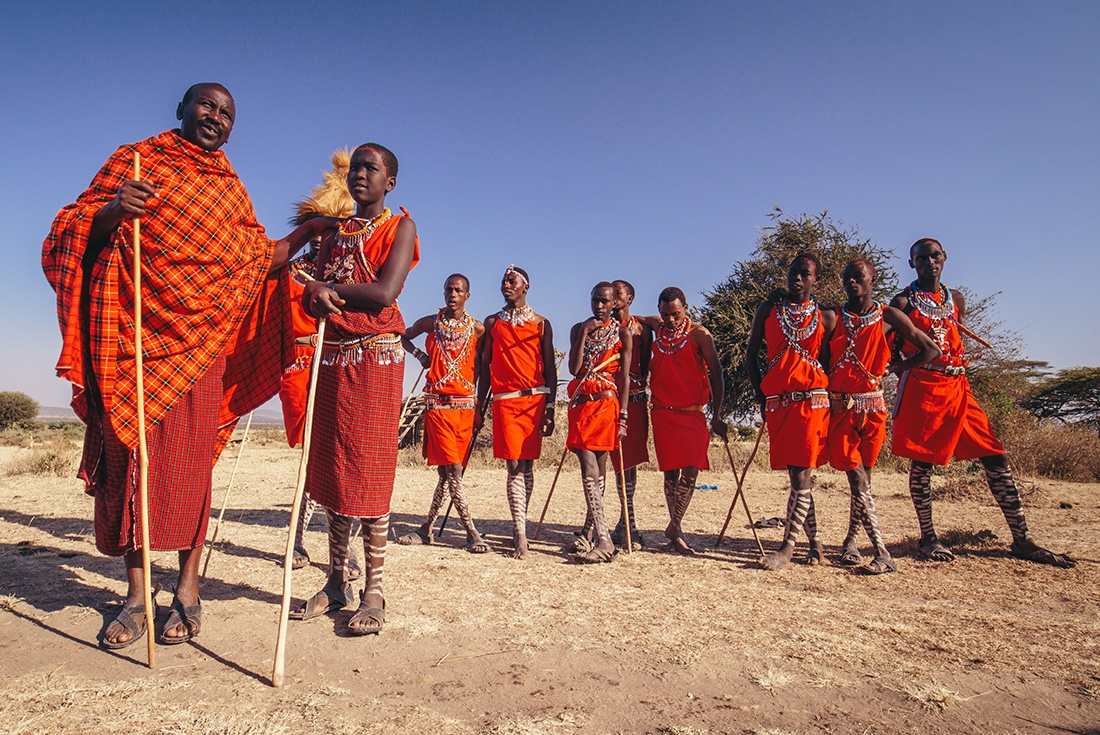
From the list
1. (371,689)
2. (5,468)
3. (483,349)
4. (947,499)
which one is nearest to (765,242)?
(947,499)

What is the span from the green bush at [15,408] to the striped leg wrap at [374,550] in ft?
87.7

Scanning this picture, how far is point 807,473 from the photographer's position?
541 centimetres

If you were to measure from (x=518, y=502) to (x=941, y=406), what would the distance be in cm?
350

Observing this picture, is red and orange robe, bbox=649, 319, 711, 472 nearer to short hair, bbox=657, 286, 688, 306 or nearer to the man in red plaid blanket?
short hair, bbox=657, 286, 688, 306

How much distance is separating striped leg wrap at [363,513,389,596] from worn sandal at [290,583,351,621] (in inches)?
10.2

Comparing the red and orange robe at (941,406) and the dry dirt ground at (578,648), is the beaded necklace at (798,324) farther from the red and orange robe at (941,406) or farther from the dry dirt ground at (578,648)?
the dry dirt ground at (578,648)

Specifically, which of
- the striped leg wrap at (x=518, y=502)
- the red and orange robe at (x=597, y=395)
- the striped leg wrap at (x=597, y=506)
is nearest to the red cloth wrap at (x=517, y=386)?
the striped leg wrap at (x=518, y=502)

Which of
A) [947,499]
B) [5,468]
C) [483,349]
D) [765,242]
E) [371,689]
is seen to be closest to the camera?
Answer: [371,689]

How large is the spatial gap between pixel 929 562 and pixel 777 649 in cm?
278

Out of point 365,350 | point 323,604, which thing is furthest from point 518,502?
point 365,350

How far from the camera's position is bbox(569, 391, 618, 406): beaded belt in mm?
5914

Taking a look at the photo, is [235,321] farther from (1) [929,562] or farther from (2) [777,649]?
(1) [929,562]

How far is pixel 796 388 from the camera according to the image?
17.8ft

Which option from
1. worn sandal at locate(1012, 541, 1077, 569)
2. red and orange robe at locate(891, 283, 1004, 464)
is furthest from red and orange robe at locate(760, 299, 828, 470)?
worn sandal at locate(1012, 541, 1077, 569)
